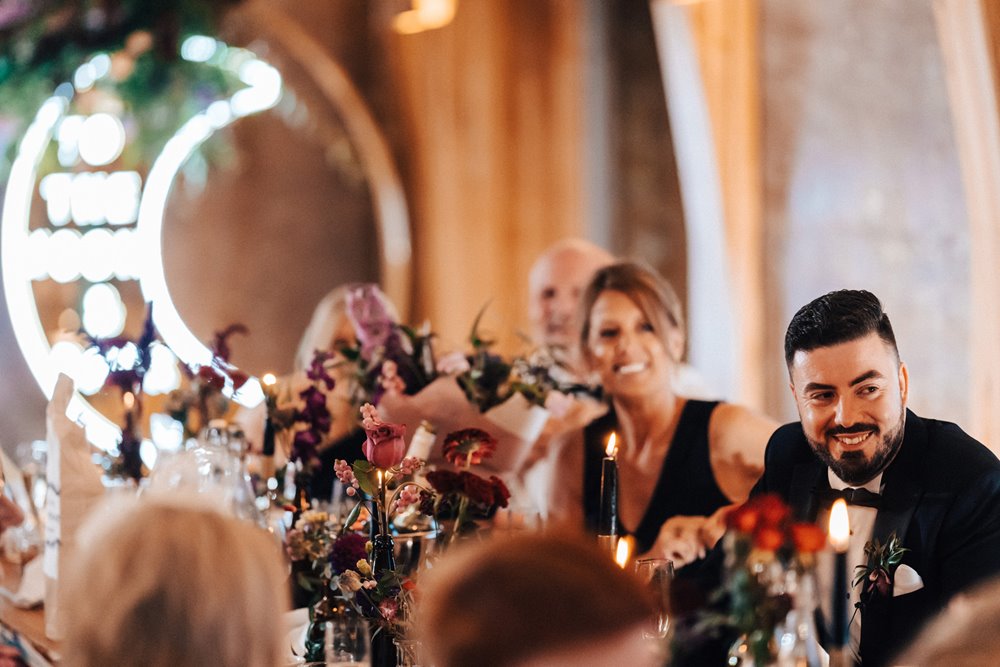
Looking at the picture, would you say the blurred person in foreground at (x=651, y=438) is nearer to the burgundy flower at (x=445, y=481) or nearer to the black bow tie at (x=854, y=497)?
the black bow tie at (x=854, y=497)

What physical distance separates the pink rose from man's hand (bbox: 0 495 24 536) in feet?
4.82

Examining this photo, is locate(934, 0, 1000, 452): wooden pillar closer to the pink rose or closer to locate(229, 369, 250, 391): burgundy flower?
the pink rose

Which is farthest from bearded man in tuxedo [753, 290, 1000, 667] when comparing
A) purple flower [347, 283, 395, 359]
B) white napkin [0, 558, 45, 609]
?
white napkin [0, 558, 45, 609]

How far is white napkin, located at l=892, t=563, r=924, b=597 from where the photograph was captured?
1980 millimetres

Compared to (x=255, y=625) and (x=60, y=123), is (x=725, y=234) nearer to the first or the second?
(x=60, y=123)

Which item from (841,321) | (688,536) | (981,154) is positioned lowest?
(688,536)

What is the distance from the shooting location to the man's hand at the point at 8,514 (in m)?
3.04

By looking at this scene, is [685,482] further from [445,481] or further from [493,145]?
[493,145]

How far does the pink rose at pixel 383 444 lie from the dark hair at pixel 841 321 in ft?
2.22

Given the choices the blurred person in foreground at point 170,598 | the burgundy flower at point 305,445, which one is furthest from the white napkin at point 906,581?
the burgundy flower at point 305,445

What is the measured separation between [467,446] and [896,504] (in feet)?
2.35

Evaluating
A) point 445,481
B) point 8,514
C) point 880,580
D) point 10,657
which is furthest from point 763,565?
point 8,514

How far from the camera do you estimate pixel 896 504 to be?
2029 mm

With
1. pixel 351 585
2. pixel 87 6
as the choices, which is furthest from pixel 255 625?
pixel 87 6
